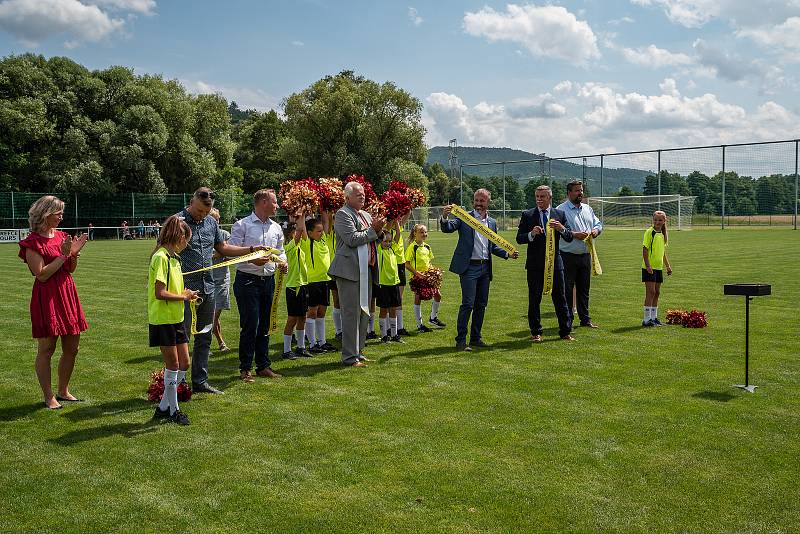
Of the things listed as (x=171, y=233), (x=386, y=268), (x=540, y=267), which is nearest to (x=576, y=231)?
(x=540, y=267)

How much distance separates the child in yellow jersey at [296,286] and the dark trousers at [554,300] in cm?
342

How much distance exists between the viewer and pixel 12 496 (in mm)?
4742

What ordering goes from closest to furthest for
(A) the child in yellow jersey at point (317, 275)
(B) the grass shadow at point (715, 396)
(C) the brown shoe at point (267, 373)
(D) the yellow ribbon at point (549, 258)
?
(B) the grass shadow at point (715, 396), (C) the brown shoe at point (267, 373), (A) the child in yellow jersey at point (317, 275), (D) the yellow ribbon at point (549, 258)

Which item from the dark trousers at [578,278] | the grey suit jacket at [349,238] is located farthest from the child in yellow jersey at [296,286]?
the dark trousers at [578,278]

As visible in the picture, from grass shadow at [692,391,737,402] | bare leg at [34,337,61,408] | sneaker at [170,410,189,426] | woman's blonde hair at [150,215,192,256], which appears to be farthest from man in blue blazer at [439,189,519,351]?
bare leg at [34,337,61,408]

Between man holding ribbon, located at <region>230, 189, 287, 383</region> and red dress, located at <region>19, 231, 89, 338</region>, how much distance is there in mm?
1733

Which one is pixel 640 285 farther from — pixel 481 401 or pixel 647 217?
pixel 647 217

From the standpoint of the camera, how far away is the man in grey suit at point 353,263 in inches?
330

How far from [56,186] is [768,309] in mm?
50082

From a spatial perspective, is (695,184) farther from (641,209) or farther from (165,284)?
(165,284)

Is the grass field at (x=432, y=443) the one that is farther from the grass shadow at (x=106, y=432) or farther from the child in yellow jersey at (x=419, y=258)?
the child in yellow jersey at (x=419, y=258)

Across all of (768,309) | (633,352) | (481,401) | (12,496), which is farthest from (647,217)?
(12,496)

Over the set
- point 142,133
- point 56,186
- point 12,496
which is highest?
point 142,133

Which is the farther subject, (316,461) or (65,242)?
(65,242)
